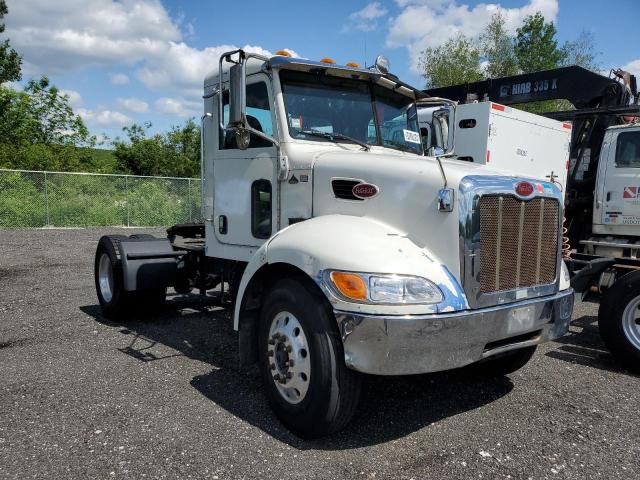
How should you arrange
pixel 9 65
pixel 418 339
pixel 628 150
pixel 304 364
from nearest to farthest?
1. pixel 418 339
2. pixel 304 364
3. pixel 628 150
4. pixel 9 65

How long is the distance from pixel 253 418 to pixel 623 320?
3.67m

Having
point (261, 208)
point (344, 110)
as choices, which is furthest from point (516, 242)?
point (261, 208)

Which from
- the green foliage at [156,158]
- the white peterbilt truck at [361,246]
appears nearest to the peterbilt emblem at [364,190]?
the white peterbilt truck at [361,246]

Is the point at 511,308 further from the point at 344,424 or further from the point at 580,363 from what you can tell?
the point at 580,363

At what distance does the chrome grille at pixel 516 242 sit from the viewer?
3.39 m

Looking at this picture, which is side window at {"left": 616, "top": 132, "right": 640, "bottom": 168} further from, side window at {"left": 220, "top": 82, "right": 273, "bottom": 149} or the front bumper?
side window at {"left": 220, "top": 82, "right": 273, "bottom": 149}

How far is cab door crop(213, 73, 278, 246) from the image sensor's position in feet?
14.7

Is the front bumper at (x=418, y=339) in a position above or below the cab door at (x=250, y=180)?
below

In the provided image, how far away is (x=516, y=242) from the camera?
357cm

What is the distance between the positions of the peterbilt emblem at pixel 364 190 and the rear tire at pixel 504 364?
1788mm

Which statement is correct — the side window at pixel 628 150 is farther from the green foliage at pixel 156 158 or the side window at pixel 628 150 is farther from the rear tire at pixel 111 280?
the green foliage at pixel 156 158

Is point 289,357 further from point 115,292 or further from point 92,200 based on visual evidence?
point 92,200

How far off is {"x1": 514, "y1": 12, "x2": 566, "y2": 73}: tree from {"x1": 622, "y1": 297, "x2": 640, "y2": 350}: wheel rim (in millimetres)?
39128

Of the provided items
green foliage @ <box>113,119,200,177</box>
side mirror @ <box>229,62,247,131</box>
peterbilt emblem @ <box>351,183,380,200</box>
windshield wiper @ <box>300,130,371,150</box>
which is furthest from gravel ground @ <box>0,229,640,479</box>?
green foliage @ <box>113,119,200,177</box>
